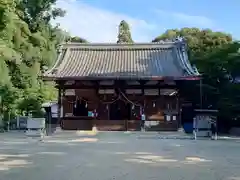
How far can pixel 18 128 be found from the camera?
25219mm

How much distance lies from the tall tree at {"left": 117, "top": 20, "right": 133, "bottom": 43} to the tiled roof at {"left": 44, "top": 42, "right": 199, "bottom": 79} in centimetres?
2292

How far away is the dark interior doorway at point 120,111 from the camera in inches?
868

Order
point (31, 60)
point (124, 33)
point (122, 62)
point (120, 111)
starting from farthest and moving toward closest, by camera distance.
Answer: point (124, 33)
point (31, 60)
point (122, 62)
point (120, 111)

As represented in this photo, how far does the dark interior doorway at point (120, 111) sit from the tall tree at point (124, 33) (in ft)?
88.0

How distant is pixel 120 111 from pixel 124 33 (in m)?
29.5

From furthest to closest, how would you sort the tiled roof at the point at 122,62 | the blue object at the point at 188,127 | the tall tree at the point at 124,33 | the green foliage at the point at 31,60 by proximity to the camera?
the tall tree at the point at 124,33 → the green foliage at the point at 31,60 → the blue object at the point at 188,127 → the tiled roof at the point at 122,62

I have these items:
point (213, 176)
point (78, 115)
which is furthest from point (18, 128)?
point (213, 176)

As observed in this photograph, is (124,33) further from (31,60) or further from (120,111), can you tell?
(120,111)

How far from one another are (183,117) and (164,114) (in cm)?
340

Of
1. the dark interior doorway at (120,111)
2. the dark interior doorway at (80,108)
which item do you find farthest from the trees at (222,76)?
the dark interior doorway at (80,108)

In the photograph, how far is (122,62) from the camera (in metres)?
23.6

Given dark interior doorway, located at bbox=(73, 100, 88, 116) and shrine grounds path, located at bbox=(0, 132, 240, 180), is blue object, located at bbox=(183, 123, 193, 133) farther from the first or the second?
shrine grounds path, located at bbox=(0, 132, 240, 180)

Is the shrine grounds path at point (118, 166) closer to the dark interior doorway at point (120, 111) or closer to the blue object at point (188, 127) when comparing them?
the blue object at point (188, 127)

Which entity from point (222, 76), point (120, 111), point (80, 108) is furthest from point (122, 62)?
point (222, 76)
